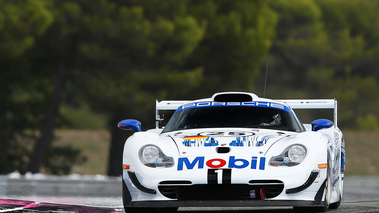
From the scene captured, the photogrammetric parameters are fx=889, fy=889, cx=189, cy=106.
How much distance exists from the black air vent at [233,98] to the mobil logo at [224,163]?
66.9 inches

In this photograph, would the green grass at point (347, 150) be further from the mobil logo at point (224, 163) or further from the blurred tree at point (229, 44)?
the mobil logo at point (224, 163)

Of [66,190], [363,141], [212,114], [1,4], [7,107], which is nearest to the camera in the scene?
[212,114]

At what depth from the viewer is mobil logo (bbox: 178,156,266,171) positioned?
7.88 metres

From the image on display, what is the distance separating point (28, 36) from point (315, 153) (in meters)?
20.1

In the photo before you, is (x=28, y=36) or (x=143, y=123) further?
(x=143, y=123)

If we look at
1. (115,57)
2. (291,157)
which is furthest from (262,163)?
(115,57)

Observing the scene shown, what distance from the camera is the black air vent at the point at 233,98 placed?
378 inches

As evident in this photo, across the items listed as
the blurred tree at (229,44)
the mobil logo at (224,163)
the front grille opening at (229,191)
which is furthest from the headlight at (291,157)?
the blurred tree at (229,44)

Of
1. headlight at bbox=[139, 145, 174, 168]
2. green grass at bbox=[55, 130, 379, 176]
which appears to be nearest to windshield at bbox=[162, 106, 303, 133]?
headlight at bbox=[139, 145, 174, 168]

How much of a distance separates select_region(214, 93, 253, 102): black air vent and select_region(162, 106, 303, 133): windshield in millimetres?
175

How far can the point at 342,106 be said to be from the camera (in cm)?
5397

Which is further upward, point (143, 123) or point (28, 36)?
point (28, 36)

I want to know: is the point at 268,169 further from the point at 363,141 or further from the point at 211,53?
the point at 363,141

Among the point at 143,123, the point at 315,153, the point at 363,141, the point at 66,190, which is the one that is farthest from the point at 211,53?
the point at 315,153
